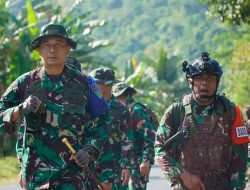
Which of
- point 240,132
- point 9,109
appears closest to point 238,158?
point 240,132

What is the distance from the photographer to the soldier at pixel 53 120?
277 inches

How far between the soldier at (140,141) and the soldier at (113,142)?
23 cm

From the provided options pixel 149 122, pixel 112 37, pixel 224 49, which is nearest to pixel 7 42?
pixel 149 122

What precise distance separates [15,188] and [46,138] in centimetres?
1129

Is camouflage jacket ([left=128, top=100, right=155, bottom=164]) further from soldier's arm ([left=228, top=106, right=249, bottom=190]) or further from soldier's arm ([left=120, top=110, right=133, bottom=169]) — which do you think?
soldier's arm ([left=228, top=106, right=249, bottom=190])

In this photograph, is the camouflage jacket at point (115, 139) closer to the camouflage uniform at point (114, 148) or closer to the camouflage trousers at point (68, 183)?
the camouflage uniform at point (114, 148)

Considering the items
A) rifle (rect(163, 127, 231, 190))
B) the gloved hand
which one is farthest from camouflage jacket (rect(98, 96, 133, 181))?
the gloved hand

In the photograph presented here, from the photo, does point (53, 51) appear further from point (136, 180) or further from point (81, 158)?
point (136, 180)

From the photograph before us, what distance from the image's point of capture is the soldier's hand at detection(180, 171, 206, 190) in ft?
25.9

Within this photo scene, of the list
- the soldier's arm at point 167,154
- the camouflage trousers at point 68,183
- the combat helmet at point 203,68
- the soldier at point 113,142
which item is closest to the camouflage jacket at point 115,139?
the soldier at point 113,142

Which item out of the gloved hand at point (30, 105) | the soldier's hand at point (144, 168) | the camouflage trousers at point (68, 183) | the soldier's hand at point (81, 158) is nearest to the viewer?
the gloved hand at point (30, 105)

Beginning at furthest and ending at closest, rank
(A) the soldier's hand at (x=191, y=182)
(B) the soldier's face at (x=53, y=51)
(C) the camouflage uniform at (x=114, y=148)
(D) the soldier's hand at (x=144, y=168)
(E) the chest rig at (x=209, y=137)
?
(D) the soldier's hand at (x=144, y=168) → (C) the camouflage uniform at (x=114, y=148) → (E) the chest rig at (x=209, y=137) → (A) the soldier's hand at (x=191, y=182) → (B) the soldier's face at (x=53, y=51)

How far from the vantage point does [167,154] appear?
8.03 meters

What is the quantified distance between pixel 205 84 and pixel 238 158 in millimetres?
697
